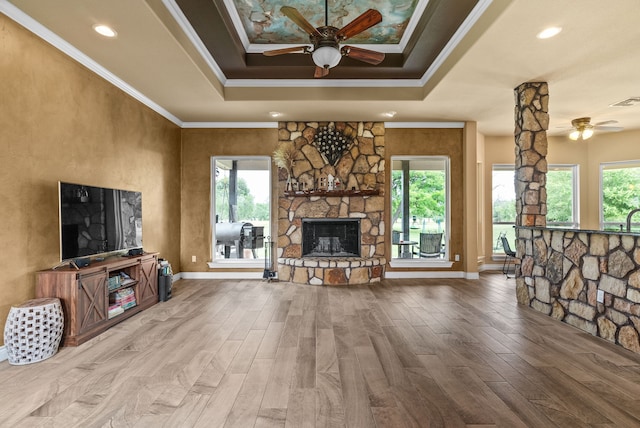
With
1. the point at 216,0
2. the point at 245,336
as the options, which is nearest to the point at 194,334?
the point at 245,336

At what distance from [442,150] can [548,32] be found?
10.5 feet

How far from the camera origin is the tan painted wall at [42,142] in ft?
8.87

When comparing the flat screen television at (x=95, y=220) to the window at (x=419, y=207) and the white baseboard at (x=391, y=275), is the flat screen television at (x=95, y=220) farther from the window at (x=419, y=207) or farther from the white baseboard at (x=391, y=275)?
the window at (x=419, y=207)

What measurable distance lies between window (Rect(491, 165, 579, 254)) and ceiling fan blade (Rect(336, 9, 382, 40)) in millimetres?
5323

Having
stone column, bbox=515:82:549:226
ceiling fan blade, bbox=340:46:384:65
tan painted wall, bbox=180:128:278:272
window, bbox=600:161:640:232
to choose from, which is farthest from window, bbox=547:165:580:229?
tan painted wall, bbox=180:128:278:272

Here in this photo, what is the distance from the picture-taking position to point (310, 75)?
4723 mm

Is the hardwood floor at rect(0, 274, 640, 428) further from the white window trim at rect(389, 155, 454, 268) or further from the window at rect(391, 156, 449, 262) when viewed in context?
the window at rect(391, 156, 449, 262)

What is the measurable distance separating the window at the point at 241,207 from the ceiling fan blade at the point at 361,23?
338 cm

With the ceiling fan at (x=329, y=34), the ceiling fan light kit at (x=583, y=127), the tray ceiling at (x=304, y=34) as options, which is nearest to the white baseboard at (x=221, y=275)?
the tray ceiling at (x=304, y=34)

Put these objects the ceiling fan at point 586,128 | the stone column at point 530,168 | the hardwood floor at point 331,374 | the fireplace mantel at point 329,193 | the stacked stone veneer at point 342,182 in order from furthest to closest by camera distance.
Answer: the stacked stone veneer at point 342,182, the fireplace mantel at point 329,193, the ceiling fan at point 586,128, the stone column at point 530,168, the hardwood floor at point 331,374

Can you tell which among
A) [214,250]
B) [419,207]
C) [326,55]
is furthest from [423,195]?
[214,250]

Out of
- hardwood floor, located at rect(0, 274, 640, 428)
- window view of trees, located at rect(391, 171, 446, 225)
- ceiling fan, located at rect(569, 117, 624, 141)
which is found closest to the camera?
hardwood floor, located at rect(0, 274, 640, 428)

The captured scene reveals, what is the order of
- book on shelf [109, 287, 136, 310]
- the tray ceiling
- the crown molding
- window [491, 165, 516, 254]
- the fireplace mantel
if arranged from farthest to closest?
window [491, 165, 516, 254]
the fireplace mantel
book on shelf [109, 287, 136, 310]
the tray ceiling
the crown molding

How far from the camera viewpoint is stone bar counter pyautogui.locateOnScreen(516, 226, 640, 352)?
295 centimetres
